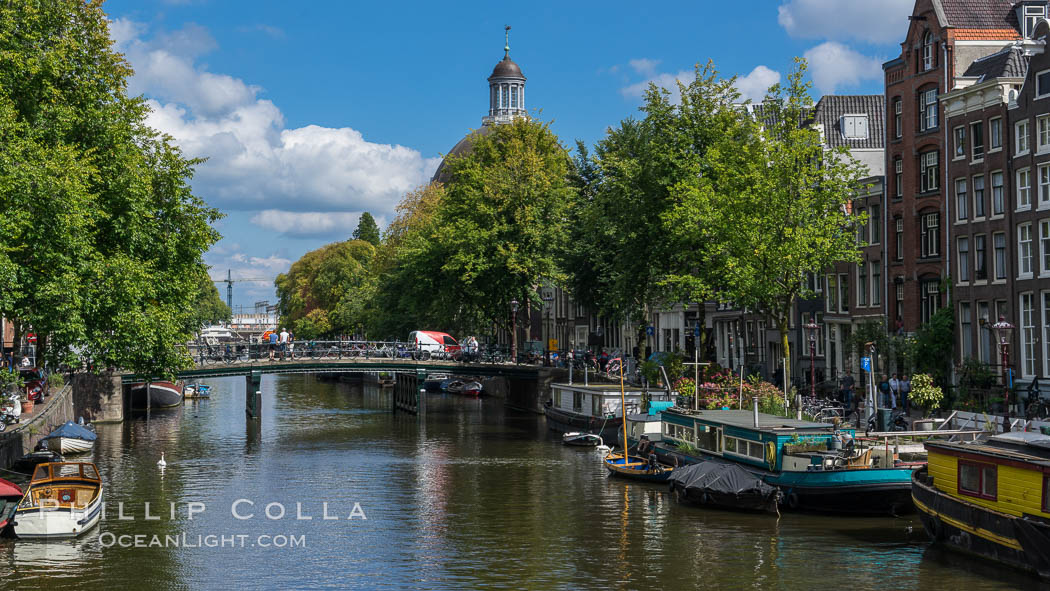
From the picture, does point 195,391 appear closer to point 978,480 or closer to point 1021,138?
point 1021,138

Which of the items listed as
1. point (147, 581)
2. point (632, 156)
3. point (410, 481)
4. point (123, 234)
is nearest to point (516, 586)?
point (147, 581)

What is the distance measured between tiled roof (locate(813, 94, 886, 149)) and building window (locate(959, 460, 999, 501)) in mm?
44258

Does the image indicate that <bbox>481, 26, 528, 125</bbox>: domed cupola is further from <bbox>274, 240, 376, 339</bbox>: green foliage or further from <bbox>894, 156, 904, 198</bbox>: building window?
<bbox>894, 156, 904, 198</bbox>: building window

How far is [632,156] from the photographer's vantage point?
68.8m

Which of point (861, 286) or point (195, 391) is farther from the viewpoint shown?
point (195, 391)

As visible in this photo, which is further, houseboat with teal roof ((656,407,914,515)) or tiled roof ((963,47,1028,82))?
tiled roof ((963,47,1028,82))

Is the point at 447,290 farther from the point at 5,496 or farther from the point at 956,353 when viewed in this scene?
the point at 5,496

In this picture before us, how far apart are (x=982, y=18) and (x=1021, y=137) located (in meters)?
9.99

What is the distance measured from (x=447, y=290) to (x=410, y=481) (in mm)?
40341

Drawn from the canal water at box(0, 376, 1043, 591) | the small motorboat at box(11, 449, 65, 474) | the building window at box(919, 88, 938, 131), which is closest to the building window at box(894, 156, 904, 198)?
the building window at box(919, 88, 938, 131)

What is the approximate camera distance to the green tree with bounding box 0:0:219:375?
46.2 m

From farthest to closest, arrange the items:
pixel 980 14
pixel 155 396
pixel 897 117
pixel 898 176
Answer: pixel 155 396, pixel 897 117, pixel 898 176, pixel 980 14

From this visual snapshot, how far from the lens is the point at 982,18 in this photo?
201ft

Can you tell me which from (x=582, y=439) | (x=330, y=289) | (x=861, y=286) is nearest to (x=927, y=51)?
(x=861, y=286)
